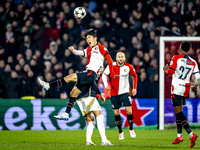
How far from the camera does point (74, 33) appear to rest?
11938 mm

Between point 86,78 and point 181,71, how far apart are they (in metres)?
1.84

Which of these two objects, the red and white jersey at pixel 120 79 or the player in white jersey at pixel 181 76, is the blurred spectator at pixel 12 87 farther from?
the player in white jersey at pixel 181 76

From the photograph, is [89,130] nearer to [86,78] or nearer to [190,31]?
[86,78]

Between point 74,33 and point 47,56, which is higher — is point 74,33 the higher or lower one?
the higher one

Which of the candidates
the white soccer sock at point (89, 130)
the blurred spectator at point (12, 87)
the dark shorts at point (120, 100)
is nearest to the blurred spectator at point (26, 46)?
the blurred spectator at point (12, 87)

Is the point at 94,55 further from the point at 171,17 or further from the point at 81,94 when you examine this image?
the point at 171,17

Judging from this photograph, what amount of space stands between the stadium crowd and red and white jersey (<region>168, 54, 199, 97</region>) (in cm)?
471

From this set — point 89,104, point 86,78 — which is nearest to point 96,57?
point 86,78

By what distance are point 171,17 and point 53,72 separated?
4.85 meters

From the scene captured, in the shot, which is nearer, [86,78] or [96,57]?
[86,78]

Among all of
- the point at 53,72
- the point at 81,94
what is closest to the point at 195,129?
the point at 53,72

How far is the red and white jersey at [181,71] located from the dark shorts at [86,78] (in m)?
1.50

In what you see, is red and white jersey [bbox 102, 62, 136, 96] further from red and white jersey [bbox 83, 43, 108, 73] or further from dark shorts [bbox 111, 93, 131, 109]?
red and white jersey [bbox 83, 43, 108, 73]

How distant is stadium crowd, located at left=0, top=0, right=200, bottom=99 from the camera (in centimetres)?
1106
